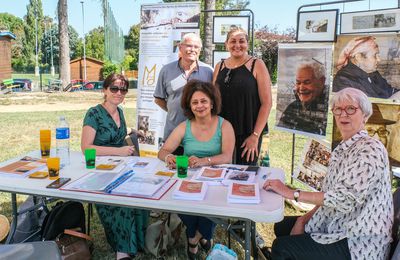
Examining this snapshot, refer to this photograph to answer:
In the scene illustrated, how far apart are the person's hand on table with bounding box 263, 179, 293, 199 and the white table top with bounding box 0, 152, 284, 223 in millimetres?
26

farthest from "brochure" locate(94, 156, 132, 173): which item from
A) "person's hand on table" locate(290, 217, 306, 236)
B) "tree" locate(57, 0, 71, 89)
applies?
"tree" locate(57, 0, 71, 89)

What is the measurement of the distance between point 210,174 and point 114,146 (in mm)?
990

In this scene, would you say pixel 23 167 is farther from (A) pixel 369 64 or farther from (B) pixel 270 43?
(B) pixel 270 43

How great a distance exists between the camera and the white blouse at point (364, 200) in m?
1.60

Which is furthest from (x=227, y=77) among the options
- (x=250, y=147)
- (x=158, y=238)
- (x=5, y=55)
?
(x=5, y=55)

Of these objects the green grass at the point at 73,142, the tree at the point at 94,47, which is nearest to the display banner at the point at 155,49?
the green grass at the point at 73,142

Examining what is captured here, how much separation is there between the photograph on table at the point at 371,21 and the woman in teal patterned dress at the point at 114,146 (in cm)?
204

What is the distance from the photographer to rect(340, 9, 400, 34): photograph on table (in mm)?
2855

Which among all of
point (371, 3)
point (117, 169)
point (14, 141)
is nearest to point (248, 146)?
point (117, 169)

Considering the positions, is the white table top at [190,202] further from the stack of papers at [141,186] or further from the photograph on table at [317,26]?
the photograph on table at [317,26]

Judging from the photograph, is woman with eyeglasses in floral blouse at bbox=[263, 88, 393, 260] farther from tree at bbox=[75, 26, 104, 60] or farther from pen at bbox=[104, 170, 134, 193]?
tree at bbox=[75, 26, 104, 60]

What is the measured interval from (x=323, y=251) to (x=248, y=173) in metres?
0.61

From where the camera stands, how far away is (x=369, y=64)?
3037mm

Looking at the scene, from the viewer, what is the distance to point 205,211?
1.67 meters
